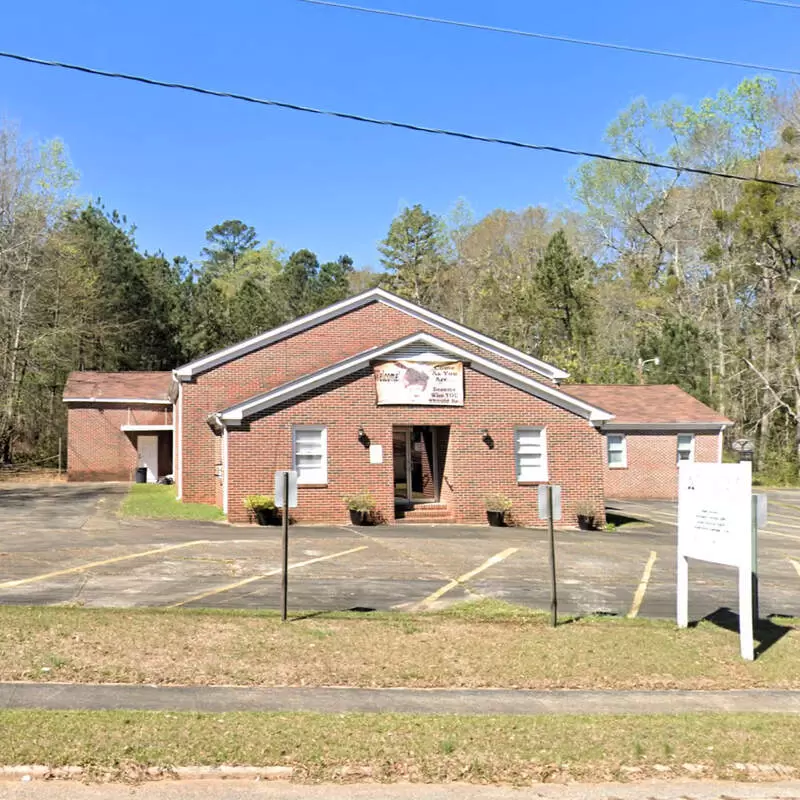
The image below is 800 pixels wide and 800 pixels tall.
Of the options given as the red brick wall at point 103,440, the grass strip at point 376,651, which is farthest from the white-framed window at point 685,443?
the grass strip at point 376,651

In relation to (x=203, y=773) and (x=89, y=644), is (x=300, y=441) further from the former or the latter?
(x=203, y=773)

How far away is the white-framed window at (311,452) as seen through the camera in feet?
72.1

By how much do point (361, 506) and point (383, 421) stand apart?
253cm

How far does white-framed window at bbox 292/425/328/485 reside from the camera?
2198cm

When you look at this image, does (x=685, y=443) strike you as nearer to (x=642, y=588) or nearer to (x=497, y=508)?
(x=497, y=508)

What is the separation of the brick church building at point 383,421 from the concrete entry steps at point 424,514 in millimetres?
41

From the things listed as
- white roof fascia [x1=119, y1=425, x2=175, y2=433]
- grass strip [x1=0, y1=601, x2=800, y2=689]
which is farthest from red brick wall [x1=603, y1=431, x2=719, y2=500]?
grass strip [x1=0, y1=601, x2=800, y2=689]

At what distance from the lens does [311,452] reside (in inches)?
871

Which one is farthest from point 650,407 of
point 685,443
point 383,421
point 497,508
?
point 383,421

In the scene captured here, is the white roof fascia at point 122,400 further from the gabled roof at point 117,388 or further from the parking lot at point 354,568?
the parking lot at point 354,568

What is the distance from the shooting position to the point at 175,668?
8477 mm

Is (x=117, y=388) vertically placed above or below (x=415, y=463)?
above

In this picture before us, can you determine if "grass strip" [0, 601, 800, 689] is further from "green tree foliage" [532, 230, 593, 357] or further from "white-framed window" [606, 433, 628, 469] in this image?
"green tree foliage" [532, 230, 593, 357]

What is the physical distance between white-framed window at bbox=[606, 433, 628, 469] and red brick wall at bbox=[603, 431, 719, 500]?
5.3 inches
